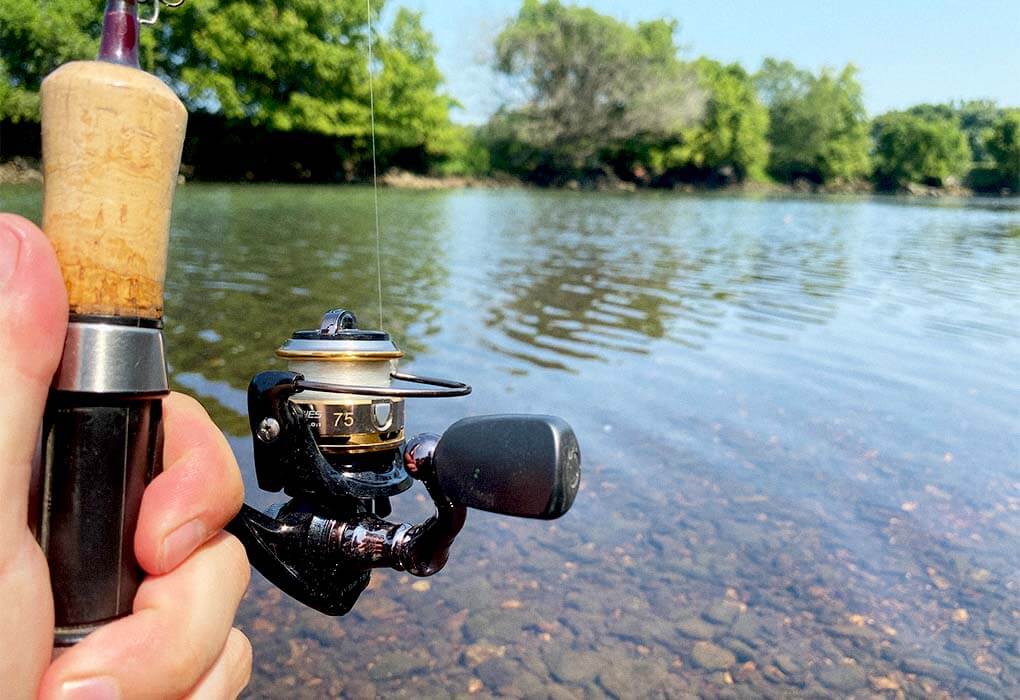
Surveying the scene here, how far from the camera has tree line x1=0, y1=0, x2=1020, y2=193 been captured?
143 feet

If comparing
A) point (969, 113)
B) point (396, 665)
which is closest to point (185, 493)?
point (396, 665)

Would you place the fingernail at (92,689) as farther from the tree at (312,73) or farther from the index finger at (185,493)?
the tree at (312,73)

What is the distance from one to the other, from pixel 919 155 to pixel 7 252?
108m

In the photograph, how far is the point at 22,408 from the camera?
0.80m

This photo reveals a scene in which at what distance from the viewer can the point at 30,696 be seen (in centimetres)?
85

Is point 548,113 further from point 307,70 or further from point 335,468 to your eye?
point 335,468

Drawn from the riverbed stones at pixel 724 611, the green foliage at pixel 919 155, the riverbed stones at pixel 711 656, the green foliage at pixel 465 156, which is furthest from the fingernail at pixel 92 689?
the green foliage at pixel 919 155

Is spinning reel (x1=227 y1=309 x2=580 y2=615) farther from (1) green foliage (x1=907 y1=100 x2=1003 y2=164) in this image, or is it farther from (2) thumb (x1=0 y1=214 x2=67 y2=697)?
(1) green foliage (x1=907 y1=100 x2=1003 y2=164)

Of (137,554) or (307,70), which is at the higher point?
(307,70)

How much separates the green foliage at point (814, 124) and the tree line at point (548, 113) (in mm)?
152

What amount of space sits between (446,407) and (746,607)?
3.02 m

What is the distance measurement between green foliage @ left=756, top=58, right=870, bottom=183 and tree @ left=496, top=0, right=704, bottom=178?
77.1ft

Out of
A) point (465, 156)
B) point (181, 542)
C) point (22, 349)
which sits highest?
point (465, 156)

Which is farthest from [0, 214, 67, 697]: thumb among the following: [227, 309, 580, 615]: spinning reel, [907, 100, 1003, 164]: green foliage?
[907, 100, 1003, 164]: green foliage
